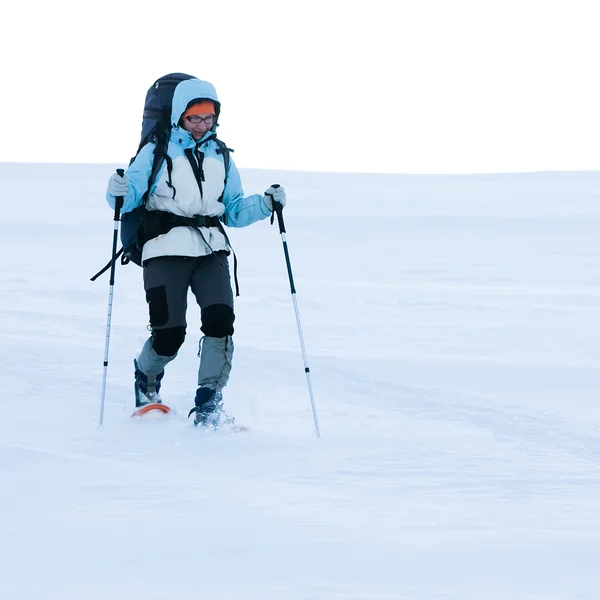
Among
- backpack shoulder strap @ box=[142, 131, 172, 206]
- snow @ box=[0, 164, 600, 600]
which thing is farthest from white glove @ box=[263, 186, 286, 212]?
snow @ box=[0, 164, 600, 600]

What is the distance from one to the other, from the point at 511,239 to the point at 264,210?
31.5 feet

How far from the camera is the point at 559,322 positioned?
845 cm

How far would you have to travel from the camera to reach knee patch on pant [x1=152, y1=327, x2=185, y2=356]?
4.96 metres

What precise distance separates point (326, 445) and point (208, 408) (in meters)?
0.66

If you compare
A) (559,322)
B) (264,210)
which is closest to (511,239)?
(559,322)

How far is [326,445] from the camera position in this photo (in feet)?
15.2

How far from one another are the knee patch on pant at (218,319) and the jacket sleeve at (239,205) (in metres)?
0.47

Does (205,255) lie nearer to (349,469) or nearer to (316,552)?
(349,469)

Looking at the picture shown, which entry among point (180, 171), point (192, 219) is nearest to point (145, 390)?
point (192, 219)

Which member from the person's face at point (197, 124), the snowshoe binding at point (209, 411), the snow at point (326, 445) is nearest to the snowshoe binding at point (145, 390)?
the snow at point (326, 445)

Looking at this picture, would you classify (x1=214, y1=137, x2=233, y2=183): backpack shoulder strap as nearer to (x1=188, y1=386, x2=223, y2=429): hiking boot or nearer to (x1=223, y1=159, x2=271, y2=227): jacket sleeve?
(x1=223, y1=159, x2=271, y2=227): jacket sleeve

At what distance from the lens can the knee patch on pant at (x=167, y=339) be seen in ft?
16.3

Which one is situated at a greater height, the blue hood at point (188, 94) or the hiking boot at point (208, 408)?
the blue hood at point (188, 94)

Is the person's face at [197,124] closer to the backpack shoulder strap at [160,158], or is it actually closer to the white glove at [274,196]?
the backpack shoulder strap at [160,158]
